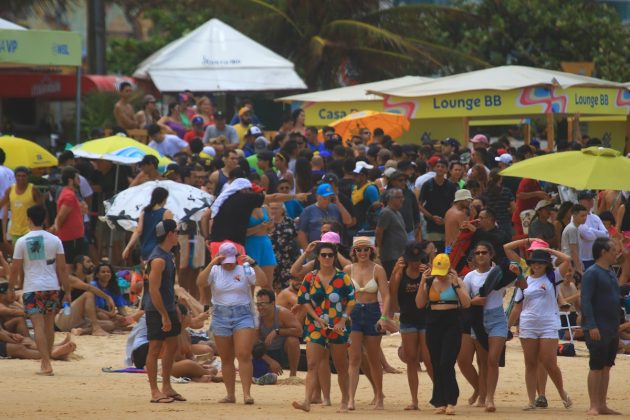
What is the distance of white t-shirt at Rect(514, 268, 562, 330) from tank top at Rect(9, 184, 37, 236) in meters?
7.08

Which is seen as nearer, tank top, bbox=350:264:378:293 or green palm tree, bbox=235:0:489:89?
tank top, bbox=350:264:378:293

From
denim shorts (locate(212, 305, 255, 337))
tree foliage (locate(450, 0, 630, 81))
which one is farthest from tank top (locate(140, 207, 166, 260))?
tree foliage (locate(450, 0, 630, 81))

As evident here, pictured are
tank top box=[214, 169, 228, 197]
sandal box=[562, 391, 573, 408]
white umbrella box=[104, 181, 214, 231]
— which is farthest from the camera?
tank top box=[214, 169, 228, 197]

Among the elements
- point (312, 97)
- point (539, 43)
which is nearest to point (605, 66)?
point (539, 43)

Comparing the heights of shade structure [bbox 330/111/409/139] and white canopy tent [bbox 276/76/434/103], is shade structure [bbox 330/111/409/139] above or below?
below

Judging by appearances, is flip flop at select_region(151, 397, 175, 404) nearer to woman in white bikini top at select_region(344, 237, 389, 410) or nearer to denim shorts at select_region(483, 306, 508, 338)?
woman in white bikini top at select_region(344, 237, 389, 410)

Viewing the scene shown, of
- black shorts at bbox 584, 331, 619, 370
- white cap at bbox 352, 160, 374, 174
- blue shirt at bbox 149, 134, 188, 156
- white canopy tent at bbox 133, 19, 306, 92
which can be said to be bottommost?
black shorts at bbox 584, 331, 619, 370

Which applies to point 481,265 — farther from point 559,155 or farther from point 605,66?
point 605,66

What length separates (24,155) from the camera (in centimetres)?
1830

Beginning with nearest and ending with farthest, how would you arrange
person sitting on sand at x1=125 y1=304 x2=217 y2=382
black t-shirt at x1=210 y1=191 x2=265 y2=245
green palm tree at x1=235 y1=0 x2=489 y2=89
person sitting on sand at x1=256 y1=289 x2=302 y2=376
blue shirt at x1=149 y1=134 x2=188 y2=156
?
person sitting on sand at x1=125 y1=304 x2=217 y2=382
person sitting on sand at x1=256 y1=289 x2=302 y2=376
black t-shirt at x1=210 y1=191 x2=265 y2=245
blue shirt at x1=149 y1=134 x2=188 y2=156
green palm tree at x1=235 y1=0 x2=489 y2=89

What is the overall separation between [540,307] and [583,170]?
2.05 meters

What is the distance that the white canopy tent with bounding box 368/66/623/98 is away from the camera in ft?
66.3

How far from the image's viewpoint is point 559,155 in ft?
44.8

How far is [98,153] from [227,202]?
3939mm
